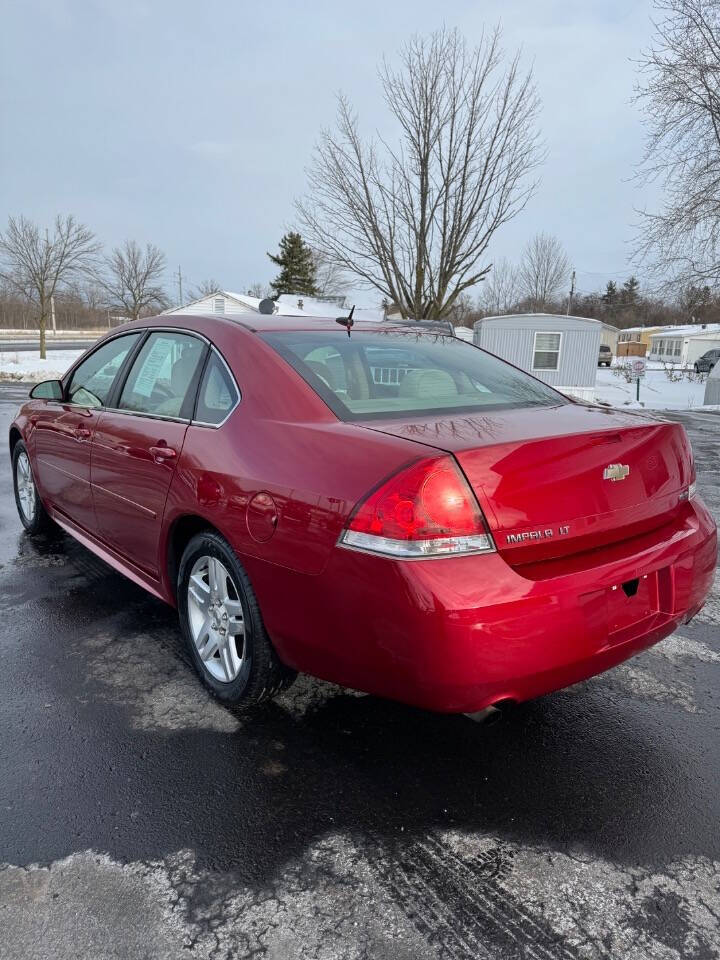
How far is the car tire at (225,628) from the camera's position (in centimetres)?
245

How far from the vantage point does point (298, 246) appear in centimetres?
5462

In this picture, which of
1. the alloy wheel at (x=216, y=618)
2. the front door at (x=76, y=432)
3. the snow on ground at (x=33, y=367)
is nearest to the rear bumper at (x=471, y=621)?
the alloy wheel at (x=216, y=618)

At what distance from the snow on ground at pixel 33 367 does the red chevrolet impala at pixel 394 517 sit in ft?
61.5

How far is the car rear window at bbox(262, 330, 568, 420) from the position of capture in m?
2.53

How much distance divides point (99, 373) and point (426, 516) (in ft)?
8.82

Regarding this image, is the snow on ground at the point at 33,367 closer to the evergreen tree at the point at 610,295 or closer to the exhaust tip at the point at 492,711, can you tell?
the exhaust tip at the point at 492,711

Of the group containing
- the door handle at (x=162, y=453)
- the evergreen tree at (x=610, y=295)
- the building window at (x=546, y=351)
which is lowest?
the door handle at (x=162, y=453)

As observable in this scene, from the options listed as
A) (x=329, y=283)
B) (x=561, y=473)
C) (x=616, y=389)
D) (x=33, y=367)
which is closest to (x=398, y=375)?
(x=561, y=473)

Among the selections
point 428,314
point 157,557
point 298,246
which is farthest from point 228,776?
point 298,246

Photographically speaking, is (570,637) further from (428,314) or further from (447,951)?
(428,314)

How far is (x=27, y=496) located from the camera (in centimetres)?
493

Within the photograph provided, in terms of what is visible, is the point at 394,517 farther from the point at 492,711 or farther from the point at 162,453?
the point at 162,453

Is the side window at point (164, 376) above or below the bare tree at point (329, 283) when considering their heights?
below

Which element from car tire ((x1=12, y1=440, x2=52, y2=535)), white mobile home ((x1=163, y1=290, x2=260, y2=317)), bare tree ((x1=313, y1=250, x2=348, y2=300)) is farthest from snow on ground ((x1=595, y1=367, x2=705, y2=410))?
bare tree ((x1=313, y1=250, x2=348, y2=300))
